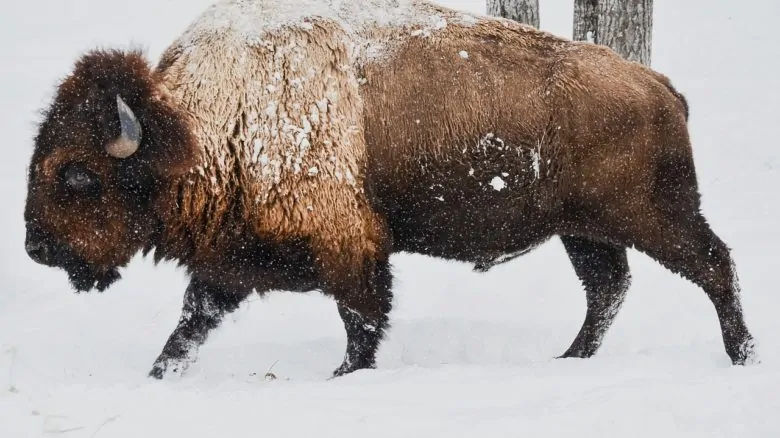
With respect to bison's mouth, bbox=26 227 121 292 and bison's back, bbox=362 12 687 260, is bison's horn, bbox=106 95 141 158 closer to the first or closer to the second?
bison's mouth, bbox=26 227 121 292

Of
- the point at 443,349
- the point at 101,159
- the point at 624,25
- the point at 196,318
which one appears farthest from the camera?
the point at 624,25

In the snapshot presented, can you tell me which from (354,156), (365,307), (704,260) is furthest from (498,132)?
(704,260)

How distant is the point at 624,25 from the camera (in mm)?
6828

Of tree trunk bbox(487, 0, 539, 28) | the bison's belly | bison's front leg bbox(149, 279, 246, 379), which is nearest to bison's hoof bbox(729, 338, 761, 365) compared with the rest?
the bison's belly

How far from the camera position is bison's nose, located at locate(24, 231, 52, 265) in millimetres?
4559

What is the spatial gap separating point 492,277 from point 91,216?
11.9 ft

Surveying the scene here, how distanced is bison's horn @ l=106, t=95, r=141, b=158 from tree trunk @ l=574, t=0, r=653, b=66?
3.98m

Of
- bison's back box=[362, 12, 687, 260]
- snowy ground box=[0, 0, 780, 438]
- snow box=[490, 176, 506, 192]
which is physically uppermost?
bison's back box=[362, 12, 687, 260]

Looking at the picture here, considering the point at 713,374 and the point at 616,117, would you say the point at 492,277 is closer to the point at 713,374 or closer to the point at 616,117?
the point at 616,117

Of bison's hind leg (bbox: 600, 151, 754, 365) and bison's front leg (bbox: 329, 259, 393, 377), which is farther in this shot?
bison's hind leg (bbox: 600, 151, 754, 365)

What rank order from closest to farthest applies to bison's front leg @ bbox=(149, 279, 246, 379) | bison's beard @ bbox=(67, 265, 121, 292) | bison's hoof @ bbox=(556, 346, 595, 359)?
bison's beard @ bbox=(67, 265, 121, 292) < bison's front leg @ bbox=(149, 279, 246, 379) < bison's hoof @ bbox=(556, 346, 595, 359)

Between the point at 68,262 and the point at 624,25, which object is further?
the point at 624,25

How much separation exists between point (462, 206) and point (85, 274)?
2.11 metres

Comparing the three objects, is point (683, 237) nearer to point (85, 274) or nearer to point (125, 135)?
point (125, 135)
